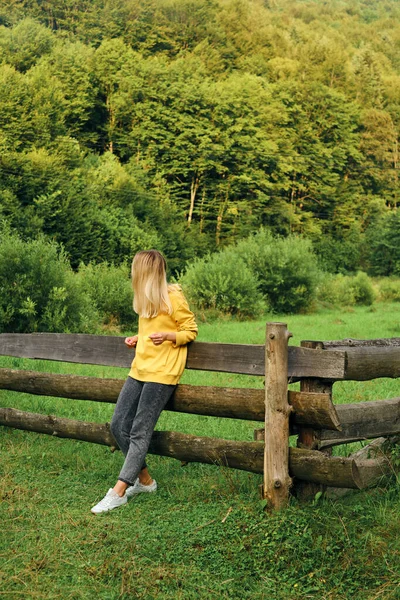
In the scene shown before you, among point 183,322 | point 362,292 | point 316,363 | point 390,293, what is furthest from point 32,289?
point 390,293

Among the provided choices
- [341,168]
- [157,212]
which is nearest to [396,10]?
[341,168]

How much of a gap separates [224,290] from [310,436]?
92.6 feet

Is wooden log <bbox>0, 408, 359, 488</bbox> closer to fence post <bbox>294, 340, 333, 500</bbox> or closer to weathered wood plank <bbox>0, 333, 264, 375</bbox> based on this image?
fence post <bbox>294, 340, 333, 500</bbox>

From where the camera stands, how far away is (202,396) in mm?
6414

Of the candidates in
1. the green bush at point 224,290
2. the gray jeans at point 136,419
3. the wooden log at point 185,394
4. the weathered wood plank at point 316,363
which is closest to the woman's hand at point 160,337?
the gray jeans at point 136,419

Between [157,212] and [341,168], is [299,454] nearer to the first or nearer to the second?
[157,212]

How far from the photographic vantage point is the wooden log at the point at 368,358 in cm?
561

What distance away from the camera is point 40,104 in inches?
2416

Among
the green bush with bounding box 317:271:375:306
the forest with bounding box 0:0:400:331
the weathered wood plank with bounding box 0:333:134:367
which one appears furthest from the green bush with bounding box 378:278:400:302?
the weathered wood plank with bounding box 0:333:134:367

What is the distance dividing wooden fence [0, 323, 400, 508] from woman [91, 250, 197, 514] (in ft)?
0.68

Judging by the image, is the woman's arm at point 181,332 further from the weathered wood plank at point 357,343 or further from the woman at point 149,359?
the weathered wood plank at point 357,343

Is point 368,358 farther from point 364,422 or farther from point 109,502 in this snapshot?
point 109,502

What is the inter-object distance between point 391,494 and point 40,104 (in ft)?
196

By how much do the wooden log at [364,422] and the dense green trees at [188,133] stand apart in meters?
43.2
